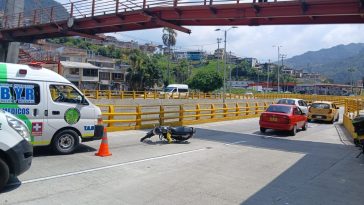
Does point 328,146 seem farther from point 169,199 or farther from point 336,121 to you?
point 336,121

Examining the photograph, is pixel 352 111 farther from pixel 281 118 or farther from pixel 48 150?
pixel 48 150

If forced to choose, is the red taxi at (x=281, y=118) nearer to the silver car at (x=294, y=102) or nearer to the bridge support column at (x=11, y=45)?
the silver car at (x=294, y=102)

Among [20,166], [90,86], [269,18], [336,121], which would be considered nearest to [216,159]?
[20,166]

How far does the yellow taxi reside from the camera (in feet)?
85.1

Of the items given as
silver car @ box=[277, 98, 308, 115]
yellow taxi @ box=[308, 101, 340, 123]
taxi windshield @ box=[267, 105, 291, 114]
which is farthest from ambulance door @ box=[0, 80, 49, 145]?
yellow taxi @ box=[308, 101, 340, 123]

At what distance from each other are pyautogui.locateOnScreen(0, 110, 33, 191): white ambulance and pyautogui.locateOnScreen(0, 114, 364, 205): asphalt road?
0.38 metres

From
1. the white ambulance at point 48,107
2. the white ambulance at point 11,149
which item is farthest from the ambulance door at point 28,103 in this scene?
the white ambulance at point 11,149

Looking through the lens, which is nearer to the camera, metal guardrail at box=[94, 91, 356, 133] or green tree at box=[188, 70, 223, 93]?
metal guardrail at box=[94, 91, 356, 133]

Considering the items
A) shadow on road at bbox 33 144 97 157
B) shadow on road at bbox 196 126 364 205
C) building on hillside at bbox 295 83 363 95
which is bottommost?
shadow on road at bbox 196 126 364 205

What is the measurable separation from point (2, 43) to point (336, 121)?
105 ft

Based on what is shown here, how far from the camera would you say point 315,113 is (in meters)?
26.5

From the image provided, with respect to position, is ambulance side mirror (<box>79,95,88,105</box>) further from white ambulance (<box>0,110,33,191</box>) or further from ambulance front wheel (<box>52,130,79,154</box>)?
white ambulance (<box>0,110,33,191</box>)

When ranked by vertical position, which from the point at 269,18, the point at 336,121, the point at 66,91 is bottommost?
the point at 336,121

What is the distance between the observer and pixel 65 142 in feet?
33.7
